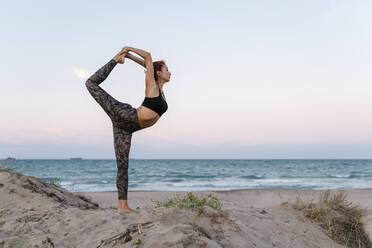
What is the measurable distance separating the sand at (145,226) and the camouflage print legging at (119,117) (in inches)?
25.7

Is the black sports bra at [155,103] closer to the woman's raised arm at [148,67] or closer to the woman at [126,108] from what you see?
the woman at [126,108]

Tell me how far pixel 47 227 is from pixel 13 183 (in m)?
2.33

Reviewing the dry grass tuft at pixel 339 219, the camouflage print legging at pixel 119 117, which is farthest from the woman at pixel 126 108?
the dry grass tuft at pixel 339 219

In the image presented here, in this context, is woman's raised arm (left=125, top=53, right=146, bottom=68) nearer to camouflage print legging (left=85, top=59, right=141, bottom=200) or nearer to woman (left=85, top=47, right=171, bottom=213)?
woman (left=85, top=47, right=171, bottom=213)

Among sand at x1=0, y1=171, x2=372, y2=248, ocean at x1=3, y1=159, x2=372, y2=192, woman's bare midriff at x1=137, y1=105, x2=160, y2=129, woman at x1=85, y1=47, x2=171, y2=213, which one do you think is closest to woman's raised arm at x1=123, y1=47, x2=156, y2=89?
woman at x1=85, y1=47, x2=171, y2=213

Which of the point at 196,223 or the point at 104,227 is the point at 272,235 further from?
the point at 104,227

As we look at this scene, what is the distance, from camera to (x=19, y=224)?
4.38 metres

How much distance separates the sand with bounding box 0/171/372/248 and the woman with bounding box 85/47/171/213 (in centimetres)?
68

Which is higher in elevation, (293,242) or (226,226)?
(226,226)

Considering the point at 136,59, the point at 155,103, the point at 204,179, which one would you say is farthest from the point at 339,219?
the point at 204,179

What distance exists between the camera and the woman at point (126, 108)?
4395 mm

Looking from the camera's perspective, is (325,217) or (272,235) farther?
(325,217)

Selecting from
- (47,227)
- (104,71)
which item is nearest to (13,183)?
(47,227)

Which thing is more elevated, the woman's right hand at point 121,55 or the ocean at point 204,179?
the woman's right hand at point 121,55
